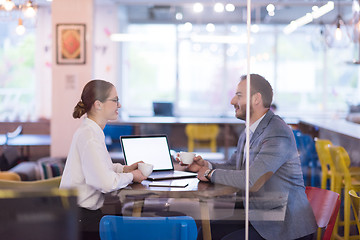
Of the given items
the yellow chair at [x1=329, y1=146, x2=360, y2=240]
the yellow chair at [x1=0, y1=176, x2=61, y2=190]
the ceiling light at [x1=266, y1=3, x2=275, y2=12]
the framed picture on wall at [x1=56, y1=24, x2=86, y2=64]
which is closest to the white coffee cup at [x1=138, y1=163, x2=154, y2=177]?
the yellow chair at [x1=0, y1=176, x2=61, y2=190]

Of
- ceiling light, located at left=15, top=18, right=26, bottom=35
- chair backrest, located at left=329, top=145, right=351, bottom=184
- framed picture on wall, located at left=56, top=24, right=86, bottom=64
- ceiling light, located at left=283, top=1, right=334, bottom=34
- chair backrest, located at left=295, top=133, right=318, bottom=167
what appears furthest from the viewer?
chair backrest, located at left=295, top=133, right=318, bottom=167

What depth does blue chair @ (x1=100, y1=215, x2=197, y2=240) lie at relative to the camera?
2.44m

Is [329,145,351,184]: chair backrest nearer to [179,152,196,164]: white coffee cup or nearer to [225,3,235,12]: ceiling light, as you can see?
[179,152,196,164]: white coffee cup

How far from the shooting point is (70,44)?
11.5 feet

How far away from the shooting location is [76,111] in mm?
2930

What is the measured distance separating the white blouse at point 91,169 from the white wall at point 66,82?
0.41 ft

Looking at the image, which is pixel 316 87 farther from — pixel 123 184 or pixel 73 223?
pixel 73 223

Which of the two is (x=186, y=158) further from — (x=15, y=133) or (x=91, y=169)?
(x=15, y=133)

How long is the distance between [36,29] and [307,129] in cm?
317


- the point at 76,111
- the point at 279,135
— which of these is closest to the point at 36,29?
the point at 76,111

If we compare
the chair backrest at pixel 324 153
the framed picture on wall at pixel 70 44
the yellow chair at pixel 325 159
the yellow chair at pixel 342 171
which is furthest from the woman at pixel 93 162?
the chair backrest at pixel 324 153

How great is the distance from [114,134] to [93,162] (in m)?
0.36

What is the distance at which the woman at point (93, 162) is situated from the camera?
111 inches

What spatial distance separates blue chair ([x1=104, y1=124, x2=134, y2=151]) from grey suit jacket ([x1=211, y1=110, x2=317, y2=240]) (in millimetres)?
641
